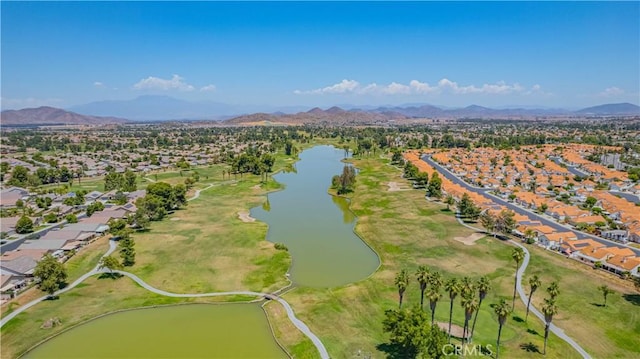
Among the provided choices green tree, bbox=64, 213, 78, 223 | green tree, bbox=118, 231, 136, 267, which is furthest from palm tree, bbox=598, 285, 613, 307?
green tree, bbox=64, 213, 78, 223

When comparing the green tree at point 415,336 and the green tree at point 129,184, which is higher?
the green tree at point 129,184

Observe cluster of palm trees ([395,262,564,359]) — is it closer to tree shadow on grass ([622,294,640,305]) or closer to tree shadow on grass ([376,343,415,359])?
tree shadow on grass ([376,343,415,359])

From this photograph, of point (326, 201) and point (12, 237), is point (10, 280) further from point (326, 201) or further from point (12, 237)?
point (326, 201)

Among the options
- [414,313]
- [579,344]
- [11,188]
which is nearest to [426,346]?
[414,313]

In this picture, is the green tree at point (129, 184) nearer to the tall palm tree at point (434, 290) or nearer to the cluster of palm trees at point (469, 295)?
the cluster of palm trees at point (469, 295)

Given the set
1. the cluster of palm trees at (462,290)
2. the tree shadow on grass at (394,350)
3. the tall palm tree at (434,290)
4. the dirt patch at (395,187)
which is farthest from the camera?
the dirt patch at (395,187)

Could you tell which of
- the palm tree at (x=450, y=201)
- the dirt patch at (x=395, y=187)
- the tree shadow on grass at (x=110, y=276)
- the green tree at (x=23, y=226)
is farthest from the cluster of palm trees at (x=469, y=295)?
the dirt patch at (x=395, y=187)

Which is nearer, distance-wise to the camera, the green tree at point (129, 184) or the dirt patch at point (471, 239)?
the dirt patch at point (471, 239)
